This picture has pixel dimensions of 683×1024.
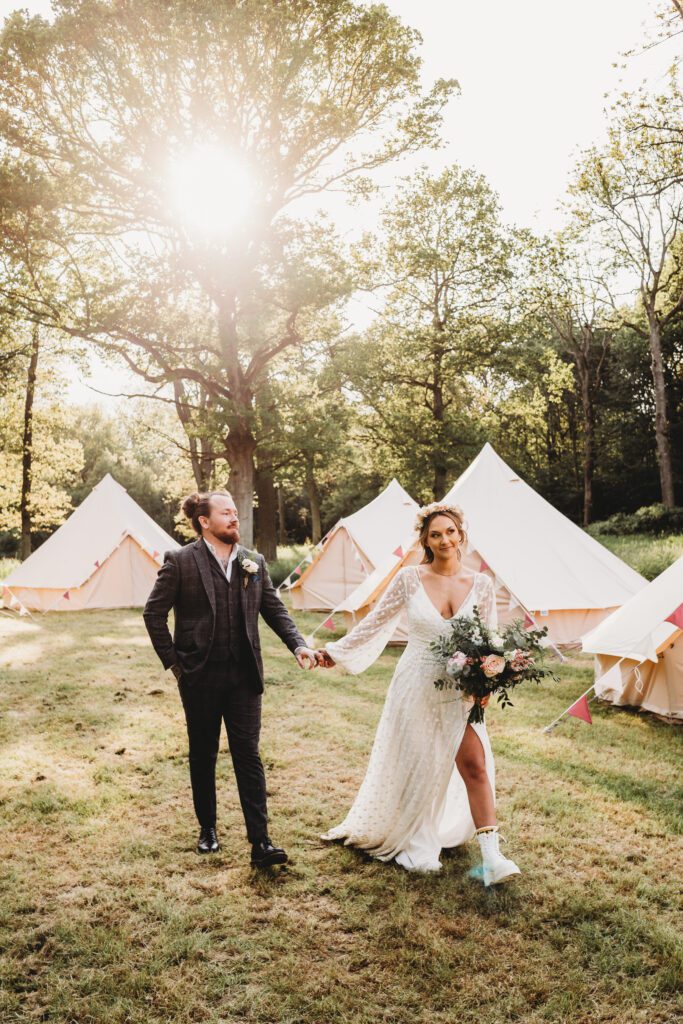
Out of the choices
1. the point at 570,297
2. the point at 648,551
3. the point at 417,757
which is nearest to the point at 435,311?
the point at 570,297

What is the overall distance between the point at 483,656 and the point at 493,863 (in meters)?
0.99

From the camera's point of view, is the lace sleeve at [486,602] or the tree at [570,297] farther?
the tree at [570,297]

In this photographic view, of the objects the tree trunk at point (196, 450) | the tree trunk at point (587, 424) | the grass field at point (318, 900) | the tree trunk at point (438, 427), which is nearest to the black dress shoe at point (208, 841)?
the grass field at point (318, 900)

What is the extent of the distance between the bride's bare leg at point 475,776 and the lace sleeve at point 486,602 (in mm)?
554

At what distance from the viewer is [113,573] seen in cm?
1418

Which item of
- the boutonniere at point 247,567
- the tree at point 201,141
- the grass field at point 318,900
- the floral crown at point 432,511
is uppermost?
the tree at point 201,141

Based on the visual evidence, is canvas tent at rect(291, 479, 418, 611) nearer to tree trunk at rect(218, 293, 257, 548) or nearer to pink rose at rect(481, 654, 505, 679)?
tree trunk at rect(218, 293, 257, 548)

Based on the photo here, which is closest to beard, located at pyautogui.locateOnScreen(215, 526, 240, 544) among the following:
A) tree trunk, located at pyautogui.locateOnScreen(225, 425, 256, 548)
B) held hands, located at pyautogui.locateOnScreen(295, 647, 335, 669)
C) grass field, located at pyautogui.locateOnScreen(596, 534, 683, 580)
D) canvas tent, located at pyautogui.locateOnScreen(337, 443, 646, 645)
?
held hands, located at pyautogui.locateOnScreen(295, 647, 335, 669)

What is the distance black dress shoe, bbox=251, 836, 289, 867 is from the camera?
3.51 meters

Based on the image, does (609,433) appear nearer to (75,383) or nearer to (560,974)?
(75,383)

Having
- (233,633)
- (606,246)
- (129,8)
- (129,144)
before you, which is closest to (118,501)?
(129,144)

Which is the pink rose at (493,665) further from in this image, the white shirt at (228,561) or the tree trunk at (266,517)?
the tree trunk at (266,517)

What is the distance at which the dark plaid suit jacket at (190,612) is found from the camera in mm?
3504

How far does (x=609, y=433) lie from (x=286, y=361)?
13435 millimetres
